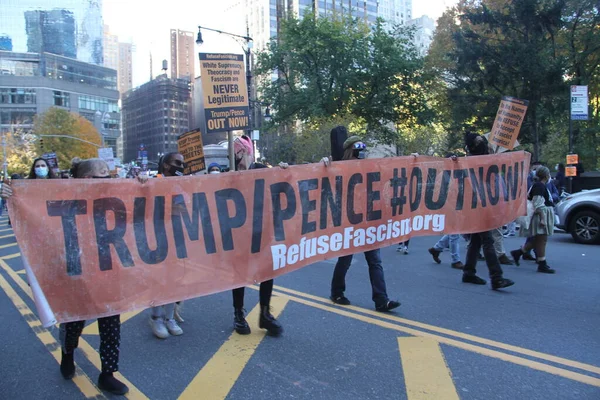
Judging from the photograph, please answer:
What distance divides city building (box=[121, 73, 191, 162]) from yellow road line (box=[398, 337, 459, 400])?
130929 mm

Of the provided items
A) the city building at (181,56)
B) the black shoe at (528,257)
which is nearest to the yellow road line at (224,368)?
the black shoe at (528,257)

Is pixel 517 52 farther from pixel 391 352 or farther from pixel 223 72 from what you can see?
pixel 391 352

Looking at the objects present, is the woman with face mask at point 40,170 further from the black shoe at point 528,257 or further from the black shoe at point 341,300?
the black shoe at point 528,257

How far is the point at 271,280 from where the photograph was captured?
4.84m

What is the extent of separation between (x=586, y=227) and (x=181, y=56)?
168 meters

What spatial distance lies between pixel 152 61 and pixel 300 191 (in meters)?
179

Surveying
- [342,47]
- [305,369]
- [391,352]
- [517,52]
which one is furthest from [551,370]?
[342,47]

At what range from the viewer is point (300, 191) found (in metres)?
5.00

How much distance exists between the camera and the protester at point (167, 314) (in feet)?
16.0

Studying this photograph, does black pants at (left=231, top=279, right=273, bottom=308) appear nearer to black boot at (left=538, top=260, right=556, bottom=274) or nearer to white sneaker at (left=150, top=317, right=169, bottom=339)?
white sneaker at (left=150, top=317, right=169, bottom=339)

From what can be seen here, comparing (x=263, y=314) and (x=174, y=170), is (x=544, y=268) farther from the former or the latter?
(x=174, y=170)

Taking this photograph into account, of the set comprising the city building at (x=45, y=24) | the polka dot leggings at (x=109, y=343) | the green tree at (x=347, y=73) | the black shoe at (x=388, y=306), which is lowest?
the black shoe at (x=388, y=306)

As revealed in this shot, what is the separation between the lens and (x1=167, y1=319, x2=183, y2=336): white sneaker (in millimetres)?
4906

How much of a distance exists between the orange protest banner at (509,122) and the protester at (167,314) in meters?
6.48
